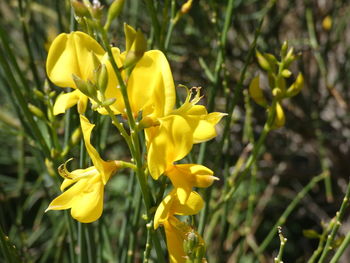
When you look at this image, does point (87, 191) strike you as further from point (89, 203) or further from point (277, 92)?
point (277, 92)

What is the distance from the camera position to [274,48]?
1731 millimetres

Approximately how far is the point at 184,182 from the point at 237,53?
144cm

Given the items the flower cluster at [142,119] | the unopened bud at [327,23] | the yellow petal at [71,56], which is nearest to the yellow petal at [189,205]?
the flower cluster at [142,119]

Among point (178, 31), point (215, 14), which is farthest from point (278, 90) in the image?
point (178, 31)

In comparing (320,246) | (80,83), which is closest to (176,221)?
(80,83)

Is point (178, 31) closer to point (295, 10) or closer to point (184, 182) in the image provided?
point (295, 10)

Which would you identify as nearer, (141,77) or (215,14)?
(141,77)

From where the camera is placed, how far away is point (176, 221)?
769 millimetres

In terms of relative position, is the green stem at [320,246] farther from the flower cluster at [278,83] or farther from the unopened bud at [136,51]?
the unopened bud at [136,51]

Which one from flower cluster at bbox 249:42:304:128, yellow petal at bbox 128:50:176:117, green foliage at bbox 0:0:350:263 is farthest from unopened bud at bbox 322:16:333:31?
yellow petal at bbox 128:50:176:117

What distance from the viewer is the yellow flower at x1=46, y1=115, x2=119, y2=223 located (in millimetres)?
719

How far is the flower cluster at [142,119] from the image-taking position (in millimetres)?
682

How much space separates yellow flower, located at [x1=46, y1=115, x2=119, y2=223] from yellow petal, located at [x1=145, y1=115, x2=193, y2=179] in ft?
0.23

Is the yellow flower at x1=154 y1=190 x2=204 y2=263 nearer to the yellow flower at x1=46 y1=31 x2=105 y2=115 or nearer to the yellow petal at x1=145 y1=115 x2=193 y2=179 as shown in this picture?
the yellow petal at x1=145 y1=115 x2=193 y2=179
